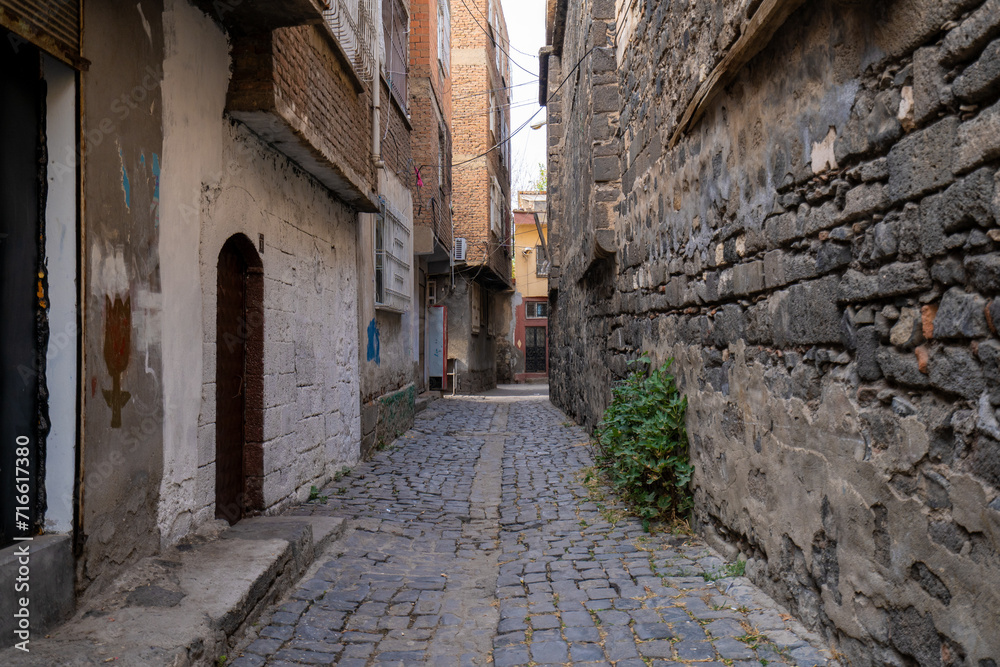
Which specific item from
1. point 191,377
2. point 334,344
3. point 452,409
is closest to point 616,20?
point 334,344

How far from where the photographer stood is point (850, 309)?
7.88 feet

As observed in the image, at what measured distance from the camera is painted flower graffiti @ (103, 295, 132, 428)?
9.56ft

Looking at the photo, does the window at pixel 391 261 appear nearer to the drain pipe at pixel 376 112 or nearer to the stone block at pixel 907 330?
the drain pipe at pixel 376 112

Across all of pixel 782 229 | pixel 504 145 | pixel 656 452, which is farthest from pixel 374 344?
pixel 504 145

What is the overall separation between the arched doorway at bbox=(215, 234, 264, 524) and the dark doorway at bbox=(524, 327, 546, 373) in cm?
2687

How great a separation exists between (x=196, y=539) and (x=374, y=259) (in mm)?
4848

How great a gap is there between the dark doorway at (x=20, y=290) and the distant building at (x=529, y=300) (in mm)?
28631

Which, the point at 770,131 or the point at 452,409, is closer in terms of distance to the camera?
the point at 770,131

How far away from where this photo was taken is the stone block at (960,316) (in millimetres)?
1742

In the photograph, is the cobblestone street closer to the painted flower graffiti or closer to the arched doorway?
the arched doorway

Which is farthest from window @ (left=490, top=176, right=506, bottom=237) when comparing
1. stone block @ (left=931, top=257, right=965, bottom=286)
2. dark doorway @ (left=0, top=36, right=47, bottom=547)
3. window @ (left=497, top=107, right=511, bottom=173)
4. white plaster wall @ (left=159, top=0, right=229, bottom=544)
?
stone block @ (left=931, top=257, right=965, bottom=286)

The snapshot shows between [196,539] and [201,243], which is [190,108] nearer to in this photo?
[201,243]

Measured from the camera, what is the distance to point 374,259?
26.5ft

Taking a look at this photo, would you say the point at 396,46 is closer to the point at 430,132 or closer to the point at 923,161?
the point at 430,132
